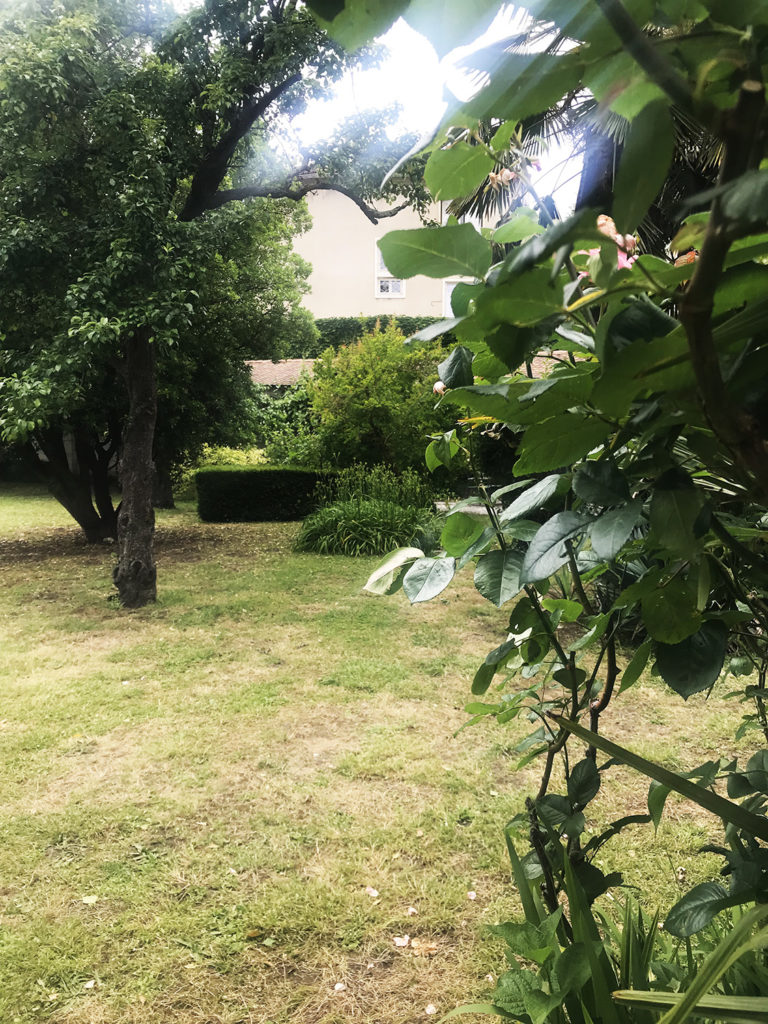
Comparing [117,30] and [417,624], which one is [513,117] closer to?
[417,624]

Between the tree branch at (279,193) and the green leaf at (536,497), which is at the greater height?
the tree branch at (279,193)

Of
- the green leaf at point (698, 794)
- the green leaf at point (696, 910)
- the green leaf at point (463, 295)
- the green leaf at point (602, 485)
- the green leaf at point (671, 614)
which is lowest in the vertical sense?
the green leaf at point (696, 910)

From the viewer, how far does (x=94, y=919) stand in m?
2.29

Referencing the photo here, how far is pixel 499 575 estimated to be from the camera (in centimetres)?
69

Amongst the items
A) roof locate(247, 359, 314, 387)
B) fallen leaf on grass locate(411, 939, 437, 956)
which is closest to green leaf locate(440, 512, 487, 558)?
fallen leaf on grass locate(411, 939, 437, 956)

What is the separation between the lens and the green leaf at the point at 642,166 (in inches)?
10.0

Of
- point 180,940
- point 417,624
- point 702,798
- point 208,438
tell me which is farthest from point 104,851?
point 208,438

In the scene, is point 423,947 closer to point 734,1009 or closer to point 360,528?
point 734,1009

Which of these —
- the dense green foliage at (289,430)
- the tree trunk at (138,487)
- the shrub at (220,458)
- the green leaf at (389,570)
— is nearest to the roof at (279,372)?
the dense green foliage at (289,430)

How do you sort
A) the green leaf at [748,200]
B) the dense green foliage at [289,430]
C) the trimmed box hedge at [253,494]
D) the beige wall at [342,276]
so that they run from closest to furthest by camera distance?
the green leaf at [748,200]
the dense green foliage at [289,430]
the trimmed box hedge at [253,494]
the beige wall at [342,276]

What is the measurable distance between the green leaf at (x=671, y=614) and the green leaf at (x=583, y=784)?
1.39 ft

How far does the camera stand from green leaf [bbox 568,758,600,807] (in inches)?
37.6

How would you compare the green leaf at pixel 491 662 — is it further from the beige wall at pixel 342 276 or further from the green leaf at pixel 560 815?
the beige wall at pixel 342 276

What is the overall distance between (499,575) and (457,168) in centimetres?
39
